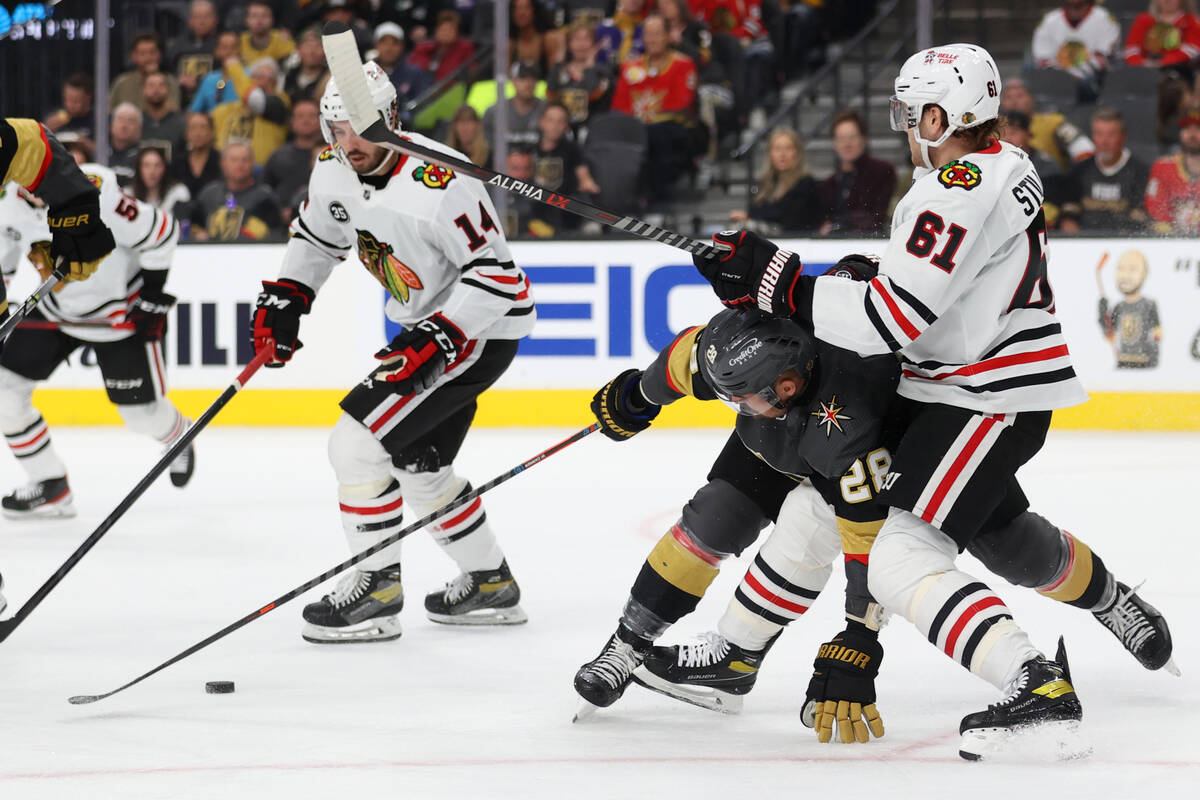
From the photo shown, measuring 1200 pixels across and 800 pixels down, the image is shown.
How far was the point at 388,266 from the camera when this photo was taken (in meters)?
3.47

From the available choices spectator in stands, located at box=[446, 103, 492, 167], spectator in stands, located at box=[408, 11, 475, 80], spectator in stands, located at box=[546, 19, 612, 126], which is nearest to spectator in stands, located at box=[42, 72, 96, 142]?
spectator in stands, located at box=[408, 11, 475, 80]

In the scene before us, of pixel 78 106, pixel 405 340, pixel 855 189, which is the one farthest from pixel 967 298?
pixel 78 106

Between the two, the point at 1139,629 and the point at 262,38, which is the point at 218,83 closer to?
the point at 262,38

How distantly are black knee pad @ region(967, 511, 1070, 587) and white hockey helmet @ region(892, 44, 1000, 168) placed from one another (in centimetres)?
67

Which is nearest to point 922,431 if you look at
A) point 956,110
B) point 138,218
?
point 956,110

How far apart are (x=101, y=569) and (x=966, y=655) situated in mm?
2629

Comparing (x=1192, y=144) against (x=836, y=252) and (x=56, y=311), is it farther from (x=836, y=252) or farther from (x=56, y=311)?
(x=56, y=311)

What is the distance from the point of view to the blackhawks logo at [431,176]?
335 cm

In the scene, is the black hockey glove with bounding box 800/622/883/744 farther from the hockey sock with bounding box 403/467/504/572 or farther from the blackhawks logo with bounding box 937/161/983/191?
the hockey sock with bounding box 403/467/504/572

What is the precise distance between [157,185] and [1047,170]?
4.10 m

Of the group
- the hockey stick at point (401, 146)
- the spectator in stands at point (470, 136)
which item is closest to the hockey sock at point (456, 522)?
the hockey stick at point (401, 146)

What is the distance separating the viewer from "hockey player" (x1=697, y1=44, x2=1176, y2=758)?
2.35 metres

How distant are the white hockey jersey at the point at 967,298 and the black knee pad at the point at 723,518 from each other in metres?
0.34

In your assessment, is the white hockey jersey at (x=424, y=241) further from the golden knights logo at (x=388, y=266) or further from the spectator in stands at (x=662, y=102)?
the spectator in stands at (x=662, y=102)
